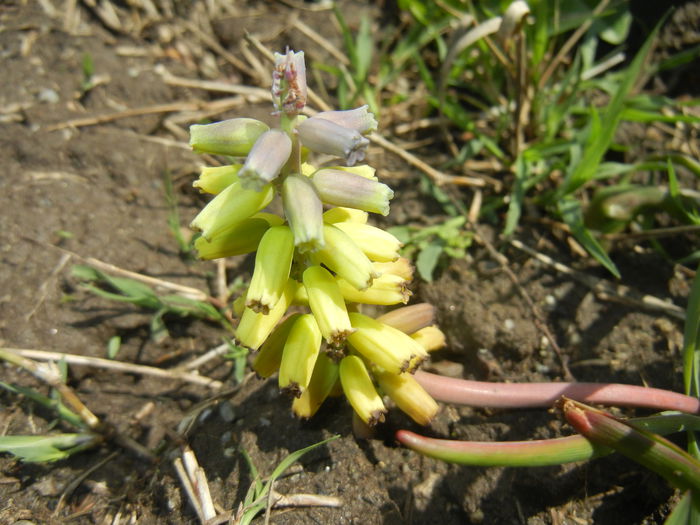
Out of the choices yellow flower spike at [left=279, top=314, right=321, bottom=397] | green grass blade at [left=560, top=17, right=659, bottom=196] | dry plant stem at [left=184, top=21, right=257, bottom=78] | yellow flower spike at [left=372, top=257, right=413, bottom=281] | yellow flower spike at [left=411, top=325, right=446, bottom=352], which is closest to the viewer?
yellow flower spike at [left=279, top=314, right=321, bottom=397]

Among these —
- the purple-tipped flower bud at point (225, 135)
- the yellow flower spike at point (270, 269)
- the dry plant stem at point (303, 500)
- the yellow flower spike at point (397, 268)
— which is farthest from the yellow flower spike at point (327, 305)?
the dry plant stem at point (303, 500)

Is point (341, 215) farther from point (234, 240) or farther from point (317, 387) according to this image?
point (317, 387)

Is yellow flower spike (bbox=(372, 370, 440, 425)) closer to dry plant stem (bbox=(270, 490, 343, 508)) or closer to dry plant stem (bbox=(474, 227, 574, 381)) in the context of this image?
dry plant stem (bbox=(270, 490, 343, 508))

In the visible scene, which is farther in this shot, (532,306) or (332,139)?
(532,306)

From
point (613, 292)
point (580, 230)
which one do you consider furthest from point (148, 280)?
point (613, 292)

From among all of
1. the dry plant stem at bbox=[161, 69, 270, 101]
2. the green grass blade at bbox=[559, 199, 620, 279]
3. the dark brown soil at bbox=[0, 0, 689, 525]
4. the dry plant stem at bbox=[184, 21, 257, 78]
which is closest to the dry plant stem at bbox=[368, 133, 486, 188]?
the dark brown soil at bbox=[0, 0, 689, 525]

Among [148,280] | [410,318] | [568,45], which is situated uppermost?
[568,45]
